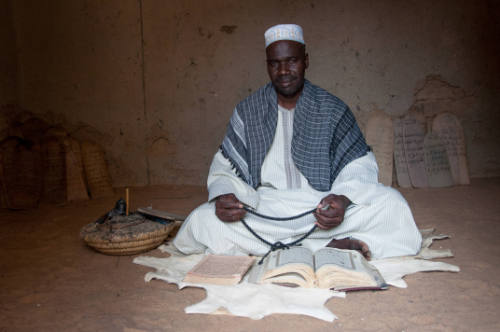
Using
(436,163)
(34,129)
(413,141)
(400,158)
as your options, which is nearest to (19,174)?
(34,129)

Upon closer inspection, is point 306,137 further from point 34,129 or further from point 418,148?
point 34,129

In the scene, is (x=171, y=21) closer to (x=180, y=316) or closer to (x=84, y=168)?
(x=84, y=168)

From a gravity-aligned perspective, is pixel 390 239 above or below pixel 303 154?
below

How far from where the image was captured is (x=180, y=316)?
2086 mm

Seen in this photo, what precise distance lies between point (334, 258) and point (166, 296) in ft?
2.97

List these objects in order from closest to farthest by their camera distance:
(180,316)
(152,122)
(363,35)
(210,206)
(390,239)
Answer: (180,316) → (390,239) → (210,206) → (363,35) → (152,122)

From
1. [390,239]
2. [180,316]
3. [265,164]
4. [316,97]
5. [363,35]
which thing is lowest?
[180,316]

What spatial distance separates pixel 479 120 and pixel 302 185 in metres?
3.12

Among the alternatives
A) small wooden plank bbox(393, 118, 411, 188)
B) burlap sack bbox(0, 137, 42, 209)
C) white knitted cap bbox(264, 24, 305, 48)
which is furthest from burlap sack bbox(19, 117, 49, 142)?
small wooden plank bbox(393, 118, 411, 188)

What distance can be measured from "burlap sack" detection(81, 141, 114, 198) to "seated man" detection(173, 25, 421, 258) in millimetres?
2519

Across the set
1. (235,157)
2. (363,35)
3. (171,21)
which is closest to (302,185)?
(235,157)

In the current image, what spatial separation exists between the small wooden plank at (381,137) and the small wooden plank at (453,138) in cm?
52

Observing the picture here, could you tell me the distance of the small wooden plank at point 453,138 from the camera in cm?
501

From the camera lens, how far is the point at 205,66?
517cm
